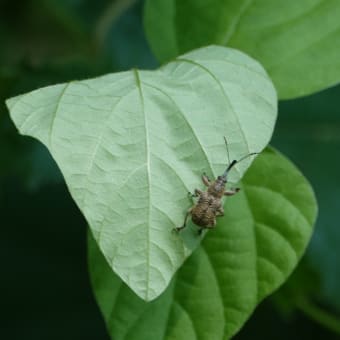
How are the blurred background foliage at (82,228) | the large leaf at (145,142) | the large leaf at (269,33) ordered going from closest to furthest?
the large leaf at (145,142) → the large leaf at (269,33) → the blurred background foliage at (82,228)

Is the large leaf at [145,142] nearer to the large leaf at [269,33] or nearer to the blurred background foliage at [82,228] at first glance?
the large leaf at [269,33]

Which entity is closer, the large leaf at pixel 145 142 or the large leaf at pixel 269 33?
the large leaf at pixel 145 142

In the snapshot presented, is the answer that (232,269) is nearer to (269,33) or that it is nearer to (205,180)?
(205,180)

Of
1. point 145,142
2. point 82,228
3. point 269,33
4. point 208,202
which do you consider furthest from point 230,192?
point 82,228

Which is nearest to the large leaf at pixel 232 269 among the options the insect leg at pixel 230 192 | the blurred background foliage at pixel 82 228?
the insect leg at pixel 230 192

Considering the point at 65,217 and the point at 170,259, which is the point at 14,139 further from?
the point at 170,259

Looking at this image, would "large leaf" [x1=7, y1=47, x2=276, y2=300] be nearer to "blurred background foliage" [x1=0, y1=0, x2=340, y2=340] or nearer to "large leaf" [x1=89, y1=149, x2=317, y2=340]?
"large leaf" [x1=89, y1=149, x2=317, y2=340]
